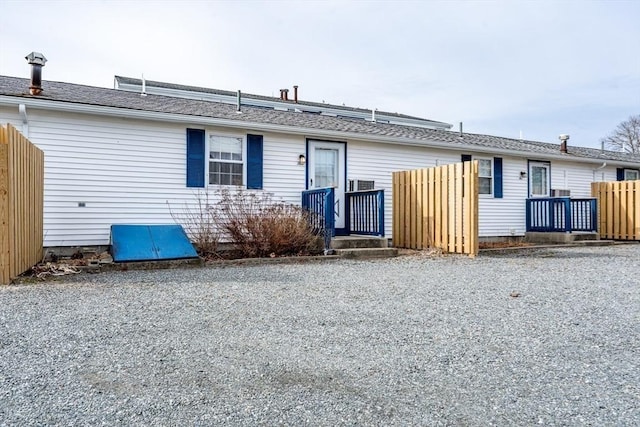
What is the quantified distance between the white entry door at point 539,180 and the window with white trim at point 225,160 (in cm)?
901

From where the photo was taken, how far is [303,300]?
4582mm

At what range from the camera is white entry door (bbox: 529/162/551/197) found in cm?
1327

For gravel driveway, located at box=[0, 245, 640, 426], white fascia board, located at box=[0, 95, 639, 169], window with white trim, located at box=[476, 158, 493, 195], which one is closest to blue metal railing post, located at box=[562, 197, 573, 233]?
white fascia board, located at box=[0, 95, 639, 169]

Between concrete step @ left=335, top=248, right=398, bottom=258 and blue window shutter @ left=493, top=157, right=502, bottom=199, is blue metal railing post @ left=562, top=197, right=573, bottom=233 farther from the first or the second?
concrete step @ left=335, top=248, right=398, bottom=258

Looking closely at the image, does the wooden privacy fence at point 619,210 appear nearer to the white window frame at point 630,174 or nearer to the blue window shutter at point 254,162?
the white window frame at point 630,174

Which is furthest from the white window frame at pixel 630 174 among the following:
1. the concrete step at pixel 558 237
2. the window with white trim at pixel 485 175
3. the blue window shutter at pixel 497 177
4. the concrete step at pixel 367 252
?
the concrete step at pixel 367 252

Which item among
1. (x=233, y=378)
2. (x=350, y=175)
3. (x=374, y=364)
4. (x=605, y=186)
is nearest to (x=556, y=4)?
(x=350, y=175)

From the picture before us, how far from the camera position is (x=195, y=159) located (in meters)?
8.88

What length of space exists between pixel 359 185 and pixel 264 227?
3.27 metres

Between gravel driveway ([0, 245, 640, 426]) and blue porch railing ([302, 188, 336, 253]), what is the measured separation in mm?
2979

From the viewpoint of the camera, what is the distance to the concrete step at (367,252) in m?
8.40

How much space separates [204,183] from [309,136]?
8.69 feet

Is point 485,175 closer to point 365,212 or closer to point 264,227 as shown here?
point 365,212

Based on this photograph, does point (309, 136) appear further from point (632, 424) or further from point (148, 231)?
point (632, 424)
